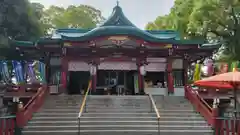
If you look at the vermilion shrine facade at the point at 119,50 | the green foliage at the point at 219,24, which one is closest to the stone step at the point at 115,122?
the vermilion shrine facade at the point at 119,50

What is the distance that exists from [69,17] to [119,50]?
2208cm

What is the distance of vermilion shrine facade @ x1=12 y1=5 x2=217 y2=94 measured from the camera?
760 inches

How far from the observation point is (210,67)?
2133cm

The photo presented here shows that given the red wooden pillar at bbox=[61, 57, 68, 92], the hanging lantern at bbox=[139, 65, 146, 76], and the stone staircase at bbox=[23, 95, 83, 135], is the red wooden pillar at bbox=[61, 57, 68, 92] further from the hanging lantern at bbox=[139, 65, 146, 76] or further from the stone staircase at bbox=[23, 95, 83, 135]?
the hanging lantern at bbox=[139, 65, 146, 76]

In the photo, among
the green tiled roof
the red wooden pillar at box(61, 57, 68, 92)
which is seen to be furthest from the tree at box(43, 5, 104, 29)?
the red wooden pillar at box(61, 57, 68, 92)

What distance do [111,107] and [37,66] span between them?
6.49 m

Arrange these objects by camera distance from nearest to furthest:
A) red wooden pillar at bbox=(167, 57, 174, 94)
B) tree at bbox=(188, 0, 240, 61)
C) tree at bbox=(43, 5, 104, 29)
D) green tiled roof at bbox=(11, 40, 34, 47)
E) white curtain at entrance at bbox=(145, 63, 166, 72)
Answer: green tiled roof at bbox=(11, 40, 34, 47)
red wooden pillar at bbox=(167, 57, 174, 94)
white curtain at entrance at bbox=(145, 63, 166, 72)
tree at bbox=(188, 0, 240, 61)
tree at bbox=(43, 5, 104, 29)

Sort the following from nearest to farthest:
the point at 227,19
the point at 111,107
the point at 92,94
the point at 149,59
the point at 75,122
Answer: the point at 75,122
the point at 111,107
the point at 92,94
the point at 149,59
the point at 227,19

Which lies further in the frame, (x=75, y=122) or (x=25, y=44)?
(x=25, y=44)

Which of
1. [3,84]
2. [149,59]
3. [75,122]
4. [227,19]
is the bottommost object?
[75,122]

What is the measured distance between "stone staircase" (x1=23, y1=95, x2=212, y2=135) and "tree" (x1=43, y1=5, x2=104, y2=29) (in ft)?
77.6

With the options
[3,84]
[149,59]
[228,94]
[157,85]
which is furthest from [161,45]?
[3,84]

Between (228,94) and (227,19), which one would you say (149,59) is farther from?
(227,19)

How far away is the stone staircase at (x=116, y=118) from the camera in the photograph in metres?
13.3
